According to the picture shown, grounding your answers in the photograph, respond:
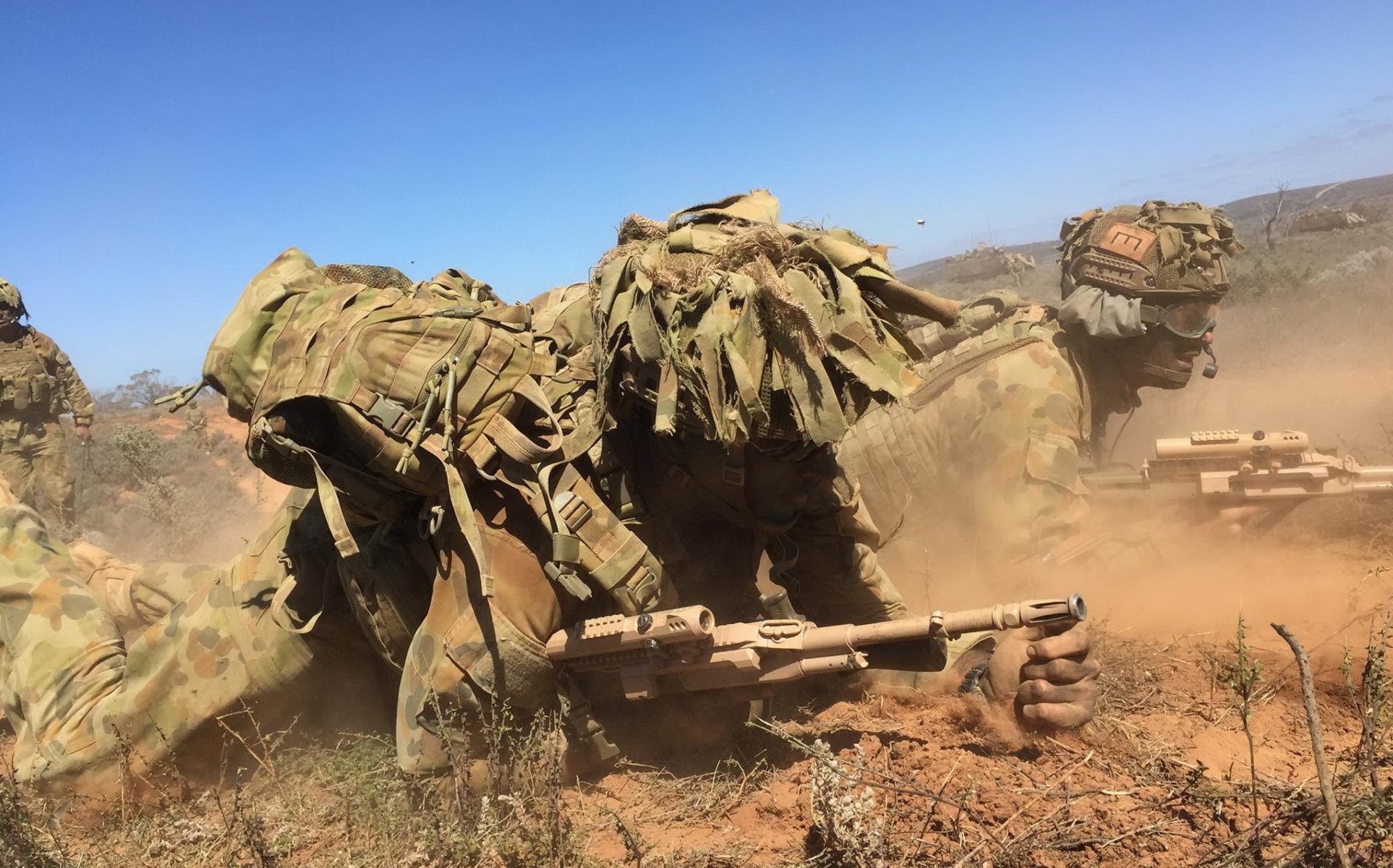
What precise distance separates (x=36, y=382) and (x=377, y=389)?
403 inches

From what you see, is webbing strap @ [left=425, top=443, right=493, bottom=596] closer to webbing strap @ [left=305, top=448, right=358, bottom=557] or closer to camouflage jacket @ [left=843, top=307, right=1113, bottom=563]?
webbing strap @ [left=305, top=448, right=358, bottom=557]

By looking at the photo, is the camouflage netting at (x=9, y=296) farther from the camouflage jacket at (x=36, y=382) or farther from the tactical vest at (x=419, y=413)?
the tactical vest at (x=419, y=413)

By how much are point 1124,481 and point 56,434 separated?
1183 centimetres

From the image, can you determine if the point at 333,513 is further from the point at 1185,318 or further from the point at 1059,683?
the point at 1185,318

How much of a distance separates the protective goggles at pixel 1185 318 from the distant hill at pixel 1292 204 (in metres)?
21.2

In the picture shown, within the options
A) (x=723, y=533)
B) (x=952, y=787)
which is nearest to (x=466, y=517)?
(x=723, y=533)

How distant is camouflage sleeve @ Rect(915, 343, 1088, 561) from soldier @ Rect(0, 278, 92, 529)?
10.4 meters

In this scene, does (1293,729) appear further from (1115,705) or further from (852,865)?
(852,865)

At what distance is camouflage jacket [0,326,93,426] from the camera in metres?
10.6

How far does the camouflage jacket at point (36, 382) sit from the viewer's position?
1058cm

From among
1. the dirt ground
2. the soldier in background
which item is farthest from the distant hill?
the dirt ground

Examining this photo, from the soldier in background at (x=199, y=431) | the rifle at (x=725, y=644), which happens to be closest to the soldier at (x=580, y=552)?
the rifle at (x=725, y=644)

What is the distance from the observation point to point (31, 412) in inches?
425

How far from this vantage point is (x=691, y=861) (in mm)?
2955
